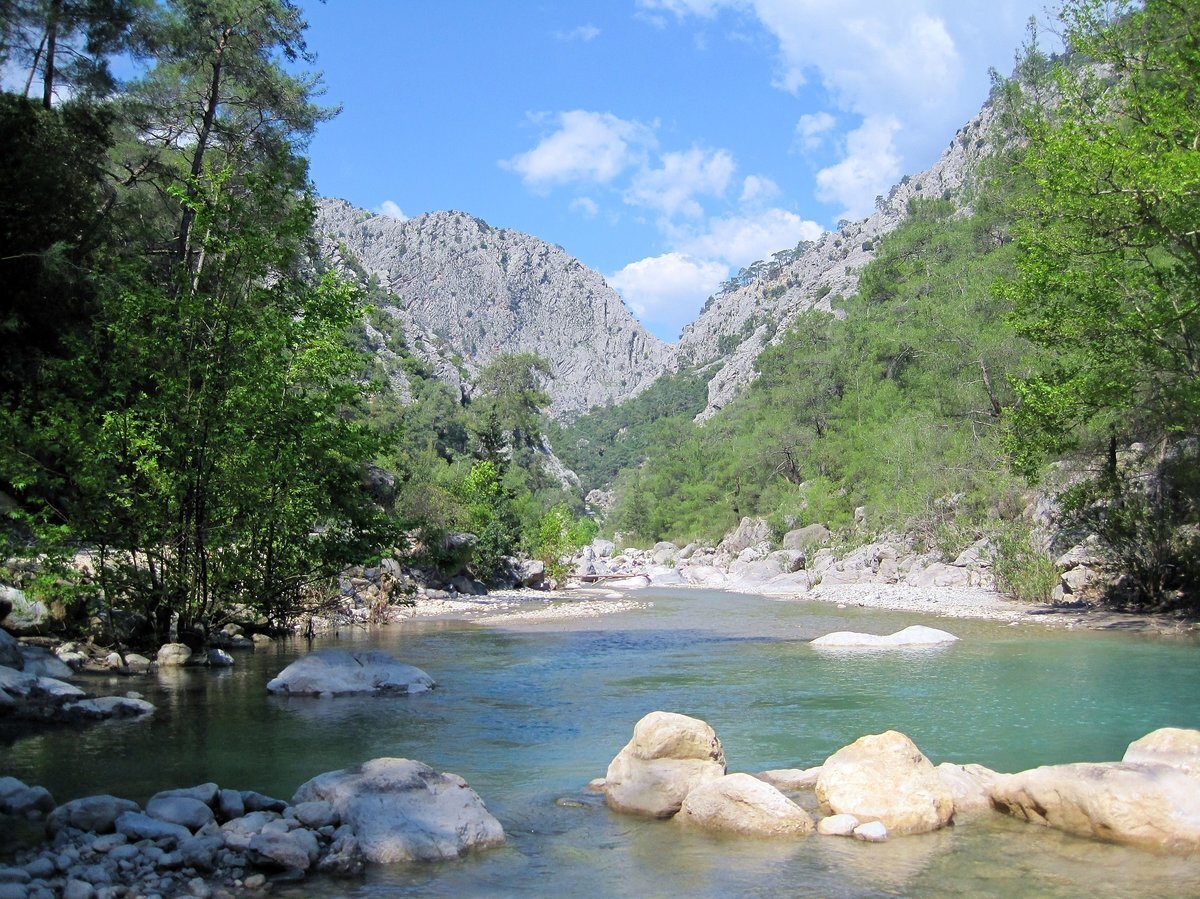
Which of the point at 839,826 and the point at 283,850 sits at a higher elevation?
the point at 283,850

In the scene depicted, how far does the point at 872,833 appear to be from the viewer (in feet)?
23.3

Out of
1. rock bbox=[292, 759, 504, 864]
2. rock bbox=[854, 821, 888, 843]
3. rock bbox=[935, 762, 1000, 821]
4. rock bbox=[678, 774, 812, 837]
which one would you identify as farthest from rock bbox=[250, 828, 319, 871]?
rock bbox=[935, 762, 1000, 821]

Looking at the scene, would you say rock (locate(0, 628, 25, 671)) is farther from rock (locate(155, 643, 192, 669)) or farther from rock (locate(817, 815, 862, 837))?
rock (locate(817, 815, 862, 837))

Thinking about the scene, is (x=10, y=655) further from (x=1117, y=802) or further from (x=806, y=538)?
(x=806, y=538)

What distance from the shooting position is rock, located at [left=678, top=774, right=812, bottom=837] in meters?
7.22

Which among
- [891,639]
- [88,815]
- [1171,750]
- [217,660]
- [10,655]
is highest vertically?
[10,655]

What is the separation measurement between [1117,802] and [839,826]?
2164 millimetres

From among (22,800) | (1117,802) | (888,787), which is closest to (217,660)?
(22,800)

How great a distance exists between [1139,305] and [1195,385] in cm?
332

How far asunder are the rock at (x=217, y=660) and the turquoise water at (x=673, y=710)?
1.55 ft

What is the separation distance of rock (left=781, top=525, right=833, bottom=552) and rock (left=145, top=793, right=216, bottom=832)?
4457 centimetres

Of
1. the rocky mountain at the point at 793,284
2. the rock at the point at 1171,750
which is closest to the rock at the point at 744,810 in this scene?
the rock at the point at 1171,750

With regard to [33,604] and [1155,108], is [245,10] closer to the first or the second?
[33,604]

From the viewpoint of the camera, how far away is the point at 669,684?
1494 centimetres
